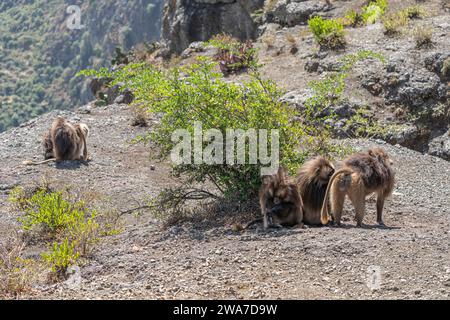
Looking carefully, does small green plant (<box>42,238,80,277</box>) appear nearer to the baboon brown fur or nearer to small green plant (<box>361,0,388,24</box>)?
the baboon brown fur

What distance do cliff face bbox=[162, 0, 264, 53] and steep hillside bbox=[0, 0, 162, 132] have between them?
62514mm

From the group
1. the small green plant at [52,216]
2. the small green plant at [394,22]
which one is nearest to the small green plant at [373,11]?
the small green plant at [394,22]

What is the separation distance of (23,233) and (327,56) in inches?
441

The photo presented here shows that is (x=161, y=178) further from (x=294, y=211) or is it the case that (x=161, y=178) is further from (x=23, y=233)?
(x=294, y=211)

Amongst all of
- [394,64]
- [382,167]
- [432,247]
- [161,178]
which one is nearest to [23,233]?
[161,178]

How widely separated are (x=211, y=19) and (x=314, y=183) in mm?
21686

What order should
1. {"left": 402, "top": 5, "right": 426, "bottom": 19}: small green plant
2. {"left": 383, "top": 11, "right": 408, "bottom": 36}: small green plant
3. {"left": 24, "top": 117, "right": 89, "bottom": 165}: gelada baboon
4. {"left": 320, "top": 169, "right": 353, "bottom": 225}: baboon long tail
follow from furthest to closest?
{"left": 402, "top": 5, "right": 426, "bottom": 19}: small green plant → {"left": 383, "top": 11, "right": 408, "bottom": 36}: small green plant → {"left": 24, "top": 117, "right": 89, "bottom": 165}: gelada baboon → {"left": 320, "top": 169, "right": 353, "bottom": 225}: baboon long tail

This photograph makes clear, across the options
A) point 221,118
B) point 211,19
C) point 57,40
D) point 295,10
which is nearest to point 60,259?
point 221,118

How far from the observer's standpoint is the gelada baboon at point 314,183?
8.23m

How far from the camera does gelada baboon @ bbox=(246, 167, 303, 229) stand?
8.00 metres

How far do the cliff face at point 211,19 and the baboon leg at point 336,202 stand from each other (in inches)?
797

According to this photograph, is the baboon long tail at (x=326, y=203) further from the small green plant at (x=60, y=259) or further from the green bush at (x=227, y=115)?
the small green plant at (x=60, y=259)

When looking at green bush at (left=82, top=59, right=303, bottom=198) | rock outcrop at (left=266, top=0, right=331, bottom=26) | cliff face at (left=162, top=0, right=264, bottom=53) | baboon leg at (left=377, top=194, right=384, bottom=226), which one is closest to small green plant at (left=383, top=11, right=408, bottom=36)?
rock outcrop at (left=266, top=0, right=331, bottom=26)

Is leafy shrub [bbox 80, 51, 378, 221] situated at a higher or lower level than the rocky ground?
higher
